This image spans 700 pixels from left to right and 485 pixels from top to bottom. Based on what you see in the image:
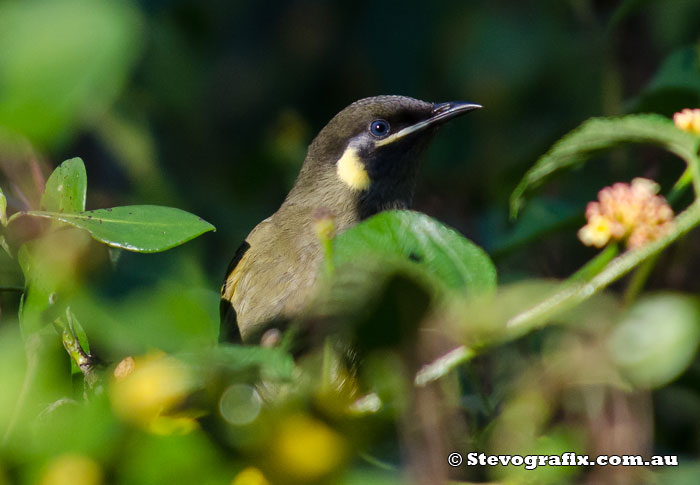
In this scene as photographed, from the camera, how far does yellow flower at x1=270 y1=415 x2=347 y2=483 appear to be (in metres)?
0.80

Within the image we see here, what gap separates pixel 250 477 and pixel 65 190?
0.59m

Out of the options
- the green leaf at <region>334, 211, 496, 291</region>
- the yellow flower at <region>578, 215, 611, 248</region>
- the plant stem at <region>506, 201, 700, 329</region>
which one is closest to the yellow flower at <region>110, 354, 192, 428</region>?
the green leaf at <region>334, 211, 496, 291</region>

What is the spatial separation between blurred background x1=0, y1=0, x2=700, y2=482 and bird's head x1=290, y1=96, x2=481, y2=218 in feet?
1.05

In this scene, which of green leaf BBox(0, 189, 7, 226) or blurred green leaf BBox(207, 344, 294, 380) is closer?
blurred green leaf BBox(207, 344, 294, 380)

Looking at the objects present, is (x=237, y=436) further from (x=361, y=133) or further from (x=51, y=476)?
(x=361, y=133)

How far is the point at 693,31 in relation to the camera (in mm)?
3348

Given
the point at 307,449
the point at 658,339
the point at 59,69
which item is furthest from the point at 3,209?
the point at 658,339

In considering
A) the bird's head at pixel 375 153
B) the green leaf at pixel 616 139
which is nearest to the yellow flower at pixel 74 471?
the green leaf at pixel 616 139

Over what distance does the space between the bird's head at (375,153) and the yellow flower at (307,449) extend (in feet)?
8.14

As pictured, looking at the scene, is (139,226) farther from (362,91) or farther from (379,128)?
(362,91)

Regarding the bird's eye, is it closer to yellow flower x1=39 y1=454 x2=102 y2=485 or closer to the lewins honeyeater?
the lewins honeyeater

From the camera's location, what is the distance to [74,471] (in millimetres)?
765

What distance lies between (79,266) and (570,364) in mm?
744

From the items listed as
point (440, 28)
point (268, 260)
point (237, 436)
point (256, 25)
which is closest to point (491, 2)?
point (440, 28)
